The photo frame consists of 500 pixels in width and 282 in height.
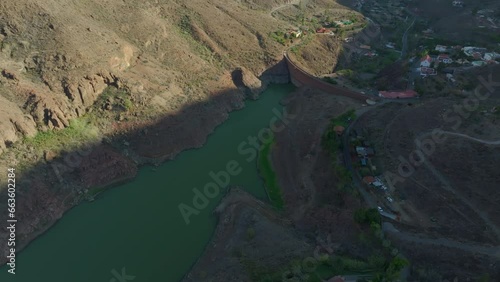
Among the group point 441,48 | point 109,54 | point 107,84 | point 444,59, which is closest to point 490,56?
point 444,59

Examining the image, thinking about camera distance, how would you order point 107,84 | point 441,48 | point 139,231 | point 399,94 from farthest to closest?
point 441,48 → point 399,94 → point 107,84 → point 139,231

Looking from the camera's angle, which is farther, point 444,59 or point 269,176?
point 444,59

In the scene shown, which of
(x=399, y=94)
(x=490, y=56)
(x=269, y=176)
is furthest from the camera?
(x=490, y=56)

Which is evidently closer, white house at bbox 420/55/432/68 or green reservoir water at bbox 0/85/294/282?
green reservoir water at bbox 0/85/294/282

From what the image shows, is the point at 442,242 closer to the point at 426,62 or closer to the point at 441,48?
the point at 426,62

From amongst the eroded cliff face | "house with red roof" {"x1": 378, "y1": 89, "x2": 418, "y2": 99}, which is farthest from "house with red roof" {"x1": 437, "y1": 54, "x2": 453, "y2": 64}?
the eroded cliff face

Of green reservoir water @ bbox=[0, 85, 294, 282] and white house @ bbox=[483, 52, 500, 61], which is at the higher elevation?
white house @ bbox=[483, 52, 500, 61]

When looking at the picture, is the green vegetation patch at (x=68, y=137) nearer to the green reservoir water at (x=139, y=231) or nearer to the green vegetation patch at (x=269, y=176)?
the green reservoir water at (x=139, y=231)

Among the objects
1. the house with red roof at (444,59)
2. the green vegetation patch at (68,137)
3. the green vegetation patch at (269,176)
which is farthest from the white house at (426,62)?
the green vegetation patch at (68,137)

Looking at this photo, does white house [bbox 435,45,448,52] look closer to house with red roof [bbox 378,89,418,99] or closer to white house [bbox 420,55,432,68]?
white house [bbox 420,55,432,68]

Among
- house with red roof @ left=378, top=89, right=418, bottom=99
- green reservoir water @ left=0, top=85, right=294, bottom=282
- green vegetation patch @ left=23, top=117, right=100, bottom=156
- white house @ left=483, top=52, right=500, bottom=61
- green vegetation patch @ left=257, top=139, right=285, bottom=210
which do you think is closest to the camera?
green reservoir water @ left=0, top=85, right=294, bottom=282
